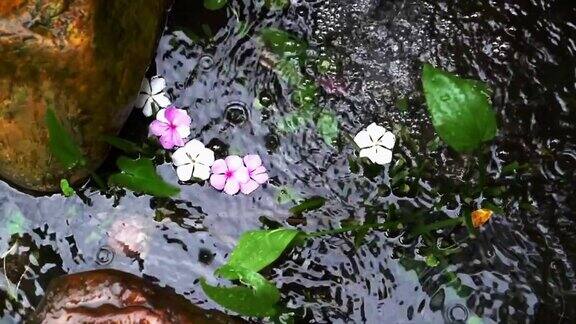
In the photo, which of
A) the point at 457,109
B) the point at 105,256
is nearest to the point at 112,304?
the point at 105,256

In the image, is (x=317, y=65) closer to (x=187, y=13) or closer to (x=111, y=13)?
(x=187, y=13)

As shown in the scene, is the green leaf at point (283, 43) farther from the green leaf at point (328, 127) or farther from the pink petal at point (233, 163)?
the pink petal at point (233, 163)

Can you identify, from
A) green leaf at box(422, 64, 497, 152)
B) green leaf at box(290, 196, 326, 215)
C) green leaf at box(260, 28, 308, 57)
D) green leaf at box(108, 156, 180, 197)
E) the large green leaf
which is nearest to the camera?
green leaf at box(422, 64, 497, 152)

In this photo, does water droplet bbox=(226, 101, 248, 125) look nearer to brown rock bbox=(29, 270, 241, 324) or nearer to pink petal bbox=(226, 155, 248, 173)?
pink petal bbox=(226, 155, 248, 173)

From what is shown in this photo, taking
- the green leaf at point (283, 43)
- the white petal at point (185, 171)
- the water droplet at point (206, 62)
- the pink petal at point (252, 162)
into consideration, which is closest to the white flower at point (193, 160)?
the white petal at point (185, 171)

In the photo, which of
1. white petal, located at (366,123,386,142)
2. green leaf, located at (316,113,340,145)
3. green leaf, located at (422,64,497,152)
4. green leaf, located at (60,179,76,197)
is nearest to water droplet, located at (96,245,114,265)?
green leaf, located at (60,179,76,197)

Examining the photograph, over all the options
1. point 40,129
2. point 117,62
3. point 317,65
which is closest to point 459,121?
point 317,65

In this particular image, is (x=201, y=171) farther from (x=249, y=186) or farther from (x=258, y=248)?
(x=258, y=248)
